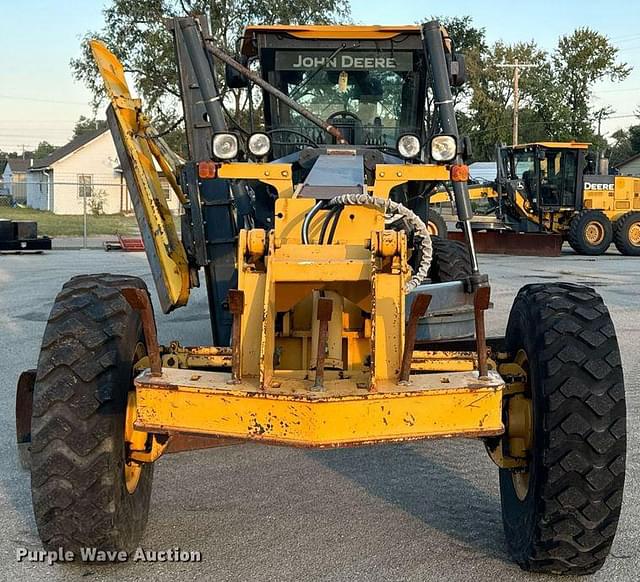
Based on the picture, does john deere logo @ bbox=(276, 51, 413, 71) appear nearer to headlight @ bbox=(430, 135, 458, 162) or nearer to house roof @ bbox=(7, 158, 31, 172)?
headlight @ bbox=(430, 135, 458, 162)

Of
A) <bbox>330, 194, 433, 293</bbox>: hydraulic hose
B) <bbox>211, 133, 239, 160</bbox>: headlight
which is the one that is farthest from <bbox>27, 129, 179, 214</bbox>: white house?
<bbox>330, 194, 433, 293</bbox>: hydraulic hose

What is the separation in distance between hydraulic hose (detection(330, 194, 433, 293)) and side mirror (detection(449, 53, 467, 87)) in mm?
2092

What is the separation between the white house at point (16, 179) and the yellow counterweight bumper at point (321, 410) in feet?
200

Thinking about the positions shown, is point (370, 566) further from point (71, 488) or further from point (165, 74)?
point (165, 74)

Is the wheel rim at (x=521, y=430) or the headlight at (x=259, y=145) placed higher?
the headlight at (x=259, y=145)

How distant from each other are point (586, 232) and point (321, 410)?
2111 cm

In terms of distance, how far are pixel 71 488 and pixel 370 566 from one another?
4.51 ft

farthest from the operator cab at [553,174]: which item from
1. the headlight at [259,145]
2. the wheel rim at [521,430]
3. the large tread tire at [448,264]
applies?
the wheel rim at [521,430]

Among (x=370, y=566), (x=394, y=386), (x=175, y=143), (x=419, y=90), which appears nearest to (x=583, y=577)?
(x=370, y=566)

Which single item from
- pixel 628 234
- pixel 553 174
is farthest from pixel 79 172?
pixel 628 234

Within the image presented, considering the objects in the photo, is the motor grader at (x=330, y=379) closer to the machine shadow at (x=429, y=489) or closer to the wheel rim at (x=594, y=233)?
the machine shadow at (x=429, y=489)

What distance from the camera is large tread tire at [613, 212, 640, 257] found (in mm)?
23609

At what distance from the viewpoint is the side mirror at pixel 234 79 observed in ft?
21.4

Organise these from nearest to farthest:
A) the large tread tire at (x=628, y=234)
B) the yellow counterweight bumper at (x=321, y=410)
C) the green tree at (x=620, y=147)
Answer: the yellow counterweight bumper at (x=321, y=410)
the large tread tire at (x=628, y=234)
the green tree at (x=620, y=147)
